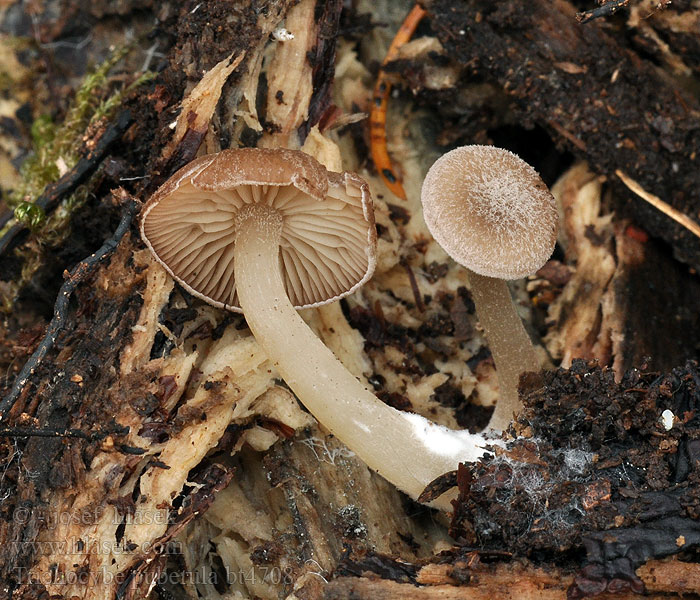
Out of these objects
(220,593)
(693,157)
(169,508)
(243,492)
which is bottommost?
(220,593)

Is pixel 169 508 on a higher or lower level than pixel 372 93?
lower

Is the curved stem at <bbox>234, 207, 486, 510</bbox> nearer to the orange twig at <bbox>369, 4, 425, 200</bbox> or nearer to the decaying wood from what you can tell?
the decaying wood

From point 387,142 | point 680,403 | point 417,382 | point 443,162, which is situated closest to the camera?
point 680,403

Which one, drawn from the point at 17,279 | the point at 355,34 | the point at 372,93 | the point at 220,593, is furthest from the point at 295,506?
the point at 355,34

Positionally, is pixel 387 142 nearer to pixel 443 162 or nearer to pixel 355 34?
pixel 355 34

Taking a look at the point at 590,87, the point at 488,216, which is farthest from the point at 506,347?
the point at 590,87

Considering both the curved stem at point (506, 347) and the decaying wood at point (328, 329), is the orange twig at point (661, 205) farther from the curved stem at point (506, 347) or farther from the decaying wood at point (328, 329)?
the curved stem at point (506, 347)

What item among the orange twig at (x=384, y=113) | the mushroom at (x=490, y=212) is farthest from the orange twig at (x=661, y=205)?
the orange twig at (x=384, y=113)
